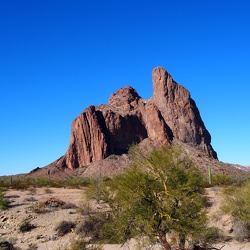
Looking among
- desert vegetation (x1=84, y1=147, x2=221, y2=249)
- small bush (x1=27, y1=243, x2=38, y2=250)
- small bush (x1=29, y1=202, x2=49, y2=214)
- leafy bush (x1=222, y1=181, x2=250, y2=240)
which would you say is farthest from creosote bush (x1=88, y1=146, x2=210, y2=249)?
small bush (x1=29, y1=202, x2=49, y2=214)

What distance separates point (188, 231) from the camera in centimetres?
1416

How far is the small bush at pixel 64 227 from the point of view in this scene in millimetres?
23344

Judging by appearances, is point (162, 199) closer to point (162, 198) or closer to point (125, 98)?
point (162, 198)

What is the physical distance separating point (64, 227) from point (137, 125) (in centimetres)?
12306

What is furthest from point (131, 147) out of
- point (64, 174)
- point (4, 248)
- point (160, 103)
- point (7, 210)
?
point (160, 103)

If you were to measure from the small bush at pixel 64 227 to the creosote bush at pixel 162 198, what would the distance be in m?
8.47

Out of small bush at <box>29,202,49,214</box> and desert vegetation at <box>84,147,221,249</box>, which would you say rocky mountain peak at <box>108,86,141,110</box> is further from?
desert vegetation at <box>84,147,221,249</box>

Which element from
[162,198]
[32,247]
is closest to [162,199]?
[162,198]

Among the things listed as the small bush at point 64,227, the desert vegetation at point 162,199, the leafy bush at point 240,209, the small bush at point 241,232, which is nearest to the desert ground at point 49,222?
the small bush at point 64,227

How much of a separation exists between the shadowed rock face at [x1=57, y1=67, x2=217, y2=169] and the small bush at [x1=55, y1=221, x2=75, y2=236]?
102871mm

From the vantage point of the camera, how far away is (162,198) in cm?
1484

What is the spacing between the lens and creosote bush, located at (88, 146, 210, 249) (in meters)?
14.3

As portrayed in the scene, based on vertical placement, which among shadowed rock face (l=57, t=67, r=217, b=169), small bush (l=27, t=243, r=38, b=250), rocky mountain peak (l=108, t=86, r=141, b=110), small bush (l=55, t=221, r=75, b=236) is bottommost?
small bush (l=27, t=243, r=38, b=250)

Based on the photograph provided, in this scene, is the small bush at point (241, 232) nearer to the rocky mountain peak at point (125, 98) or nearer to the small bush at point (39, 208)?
the small bush at point (39, 208)
